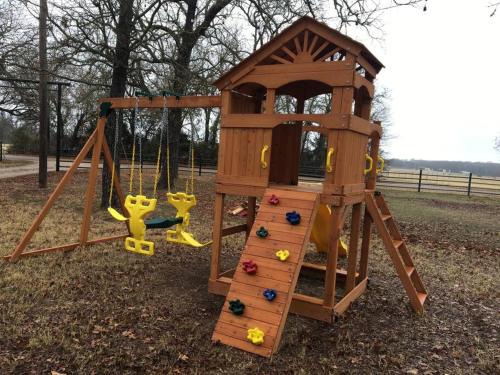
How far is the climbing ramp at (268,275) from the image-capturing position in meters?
4.11

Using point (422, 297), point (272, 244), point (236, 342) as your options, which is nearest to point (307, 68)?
point (272, 244)

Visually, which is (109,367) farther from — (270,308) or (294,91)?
(294,91)

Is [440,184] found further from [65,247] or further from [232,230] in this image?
[65,247]

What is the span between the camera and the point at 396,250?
5.51 meters

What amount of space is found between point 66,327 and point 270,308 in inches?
84.7

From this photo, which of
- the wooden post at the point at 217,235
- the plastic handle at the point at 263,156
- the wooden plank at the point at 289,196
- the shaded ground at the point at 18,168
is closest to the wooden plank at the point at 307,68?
the plastic handle at the point at 263,156

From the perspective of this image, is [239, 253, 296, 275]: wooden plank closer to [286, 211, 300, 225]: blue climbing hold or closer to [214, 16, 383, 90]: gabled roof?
[286, 211, 300, 225]: blue climbing hold

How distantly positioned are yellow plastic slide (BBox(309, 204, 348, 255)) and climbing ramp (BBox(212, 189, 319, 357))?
263 cm

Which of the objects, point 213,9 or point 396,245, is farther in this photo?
point 213,9

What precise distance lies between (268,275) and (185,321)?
1.09 metres

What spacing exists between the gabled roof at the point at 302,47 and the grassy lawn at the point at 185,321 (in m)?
3.02

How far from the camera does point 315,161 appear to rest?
3131 centimetres

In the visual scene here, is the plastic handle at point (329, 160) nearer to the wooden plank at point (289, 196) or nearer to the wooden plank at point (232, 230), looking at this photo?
the wooden plank at point (289, 196)

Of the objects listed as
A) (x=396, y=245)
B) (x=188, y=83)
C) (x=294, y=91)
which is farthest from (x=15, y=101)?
(x=396, y=245)
